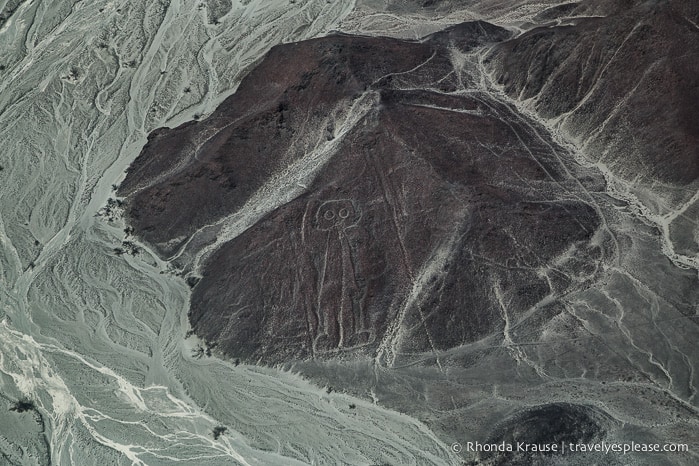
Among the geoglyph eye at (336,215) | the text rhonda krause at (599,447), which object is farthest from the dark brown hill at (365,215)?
the text rhonda krause at (599,447)

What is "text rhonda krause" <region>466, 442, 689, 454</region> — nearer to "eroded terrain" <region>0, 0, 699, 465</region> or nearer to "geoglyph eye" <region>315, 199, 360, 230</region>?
"eroded terrain" <region>0, 0, 699, 465</region>

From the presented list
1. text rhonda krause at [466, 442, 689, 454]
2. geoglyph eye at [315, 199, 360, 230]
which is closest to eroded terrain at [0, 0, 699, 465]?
geoglyph eye at [315, 199, 360, 230]

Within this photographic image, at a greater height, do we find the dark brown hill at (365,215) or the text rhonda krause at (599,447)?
the dark brown hill at (365,215)

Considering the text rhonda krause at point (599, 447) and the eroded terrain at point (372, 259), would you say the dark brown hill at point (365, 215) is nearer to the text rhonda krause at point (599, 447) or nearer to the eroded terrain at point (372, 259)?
the eroded terrain at point (372, 259)

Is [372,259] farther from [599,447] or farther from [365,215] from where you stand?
[599,447]

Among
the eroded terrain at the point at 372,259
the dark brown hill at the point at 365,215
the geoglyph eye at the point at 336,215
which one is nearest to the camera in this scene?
the eroded terrain at the point at 372,259

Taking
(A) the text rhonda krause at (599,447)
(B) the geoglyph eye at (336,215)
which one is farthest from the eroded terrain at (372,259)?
(A) the text rhonda krause at (599,447)

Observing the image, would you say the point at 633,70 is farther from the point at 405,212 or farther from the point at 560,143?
the point at 405,212

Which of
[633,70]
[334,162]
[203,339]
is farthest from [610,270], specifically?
[203,339]

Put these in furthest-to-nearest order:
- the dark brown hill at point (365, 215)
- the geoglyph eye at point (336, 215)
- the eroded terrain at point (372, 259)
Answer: the geoglyph eye at point (336, 215) → the dark brown hill at point (365, 215) → the eroded terrain at point (372, 259)

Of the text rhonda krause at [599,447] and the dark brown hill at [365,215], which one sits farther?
the dark brown hill at [365,215]

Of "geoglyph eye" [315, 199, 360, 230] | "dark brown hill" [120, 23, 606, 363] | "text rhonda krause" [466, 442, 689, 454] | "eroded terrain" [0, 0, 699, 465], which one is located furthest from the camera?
"geoglyph eye" [315, 199, 360, 230]
